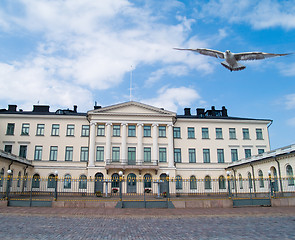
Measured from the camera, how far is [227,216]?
51.6ft

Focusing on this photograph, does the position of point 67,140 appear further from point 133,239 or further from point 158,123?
point 133,239

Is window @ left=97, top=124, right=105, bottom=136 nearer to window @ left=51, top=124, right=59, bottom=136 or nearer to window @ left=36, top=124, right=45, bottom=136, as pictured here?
window @ left=51, top=124, right=59, bottom=136

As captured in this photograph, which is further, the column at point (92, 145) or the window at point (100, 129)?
the window at point (100, 129)

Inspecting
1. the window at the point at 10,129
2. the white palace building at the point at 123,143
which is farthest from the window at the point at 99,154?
the window at the point at 10,129

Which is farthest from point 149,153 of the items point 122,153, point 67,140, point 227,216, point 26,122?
point 227,216

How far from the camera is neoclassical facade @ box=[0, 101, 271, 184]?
4000 cm

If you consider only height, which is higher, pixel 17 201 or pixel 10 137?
pixel 10 137

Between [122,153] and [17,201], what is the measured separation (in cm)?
2135

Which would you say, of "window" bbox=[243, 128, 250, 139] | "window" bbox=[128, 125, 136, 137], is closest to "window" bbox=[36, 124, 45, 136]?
"window" bbox=[128, 125, 136, 137]

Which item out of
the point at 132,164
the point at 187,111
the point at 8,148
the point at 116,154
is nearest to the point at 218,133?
the point at 187,111

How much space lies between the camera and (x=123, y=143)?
40.5m

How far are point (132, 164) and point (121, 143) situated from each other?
3.52 meters

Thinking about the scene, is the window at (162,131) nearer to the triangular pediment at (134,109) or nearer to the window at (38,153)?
the triangular pediment at (134,109)

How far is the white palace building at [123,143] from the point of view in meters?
39.9
